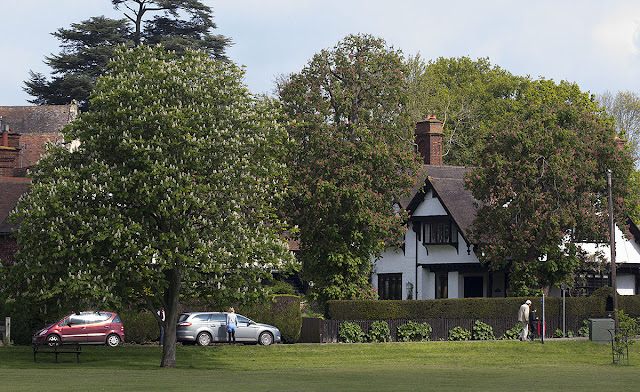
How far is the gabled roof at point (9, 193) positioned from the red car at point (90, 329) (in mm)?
11441

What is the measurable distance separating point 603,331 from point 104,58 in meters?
40.4

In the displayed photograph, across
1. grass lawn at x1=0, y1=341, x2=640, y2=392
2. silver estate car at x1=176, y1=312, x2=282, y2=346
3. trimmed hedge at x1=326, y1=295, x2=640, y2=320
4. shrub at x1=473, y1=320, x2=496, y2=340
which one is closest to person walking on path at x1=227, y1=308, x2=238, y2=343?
silver estate car at x1=176, y1=312, x2=282, y2=346

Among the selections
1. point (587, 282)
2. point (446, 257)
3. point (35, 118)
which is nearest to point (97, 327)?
point (446, 257)

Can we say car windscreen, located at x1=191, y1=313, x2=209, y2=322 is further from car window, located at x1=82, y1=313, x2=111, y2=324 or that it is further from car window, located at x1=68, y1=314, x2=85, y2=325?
car window, located at x1=68, y1=314, x2=85, y2=325

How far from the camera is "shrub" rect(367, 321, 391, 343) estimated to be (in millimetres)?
44531

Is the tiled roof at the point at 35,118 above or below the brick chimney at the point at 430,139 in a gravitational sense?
above

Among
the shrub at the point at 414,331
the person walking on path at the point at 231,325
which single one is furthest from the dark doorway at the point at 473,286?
the person walking on path at the point at 231,325

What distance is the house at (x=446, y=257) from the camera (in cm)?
5500

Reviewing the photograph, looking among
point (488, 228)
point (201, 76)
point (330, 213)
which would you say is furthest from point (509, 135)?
point (201, 76)

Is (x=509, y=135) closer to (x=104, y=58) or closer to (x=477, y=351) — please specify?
(x=477, y=351)

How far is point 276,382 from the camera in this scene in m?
25.8

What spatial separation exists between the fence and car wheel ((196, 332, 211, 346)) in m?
4.83

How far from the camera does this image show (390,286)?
5922 cm

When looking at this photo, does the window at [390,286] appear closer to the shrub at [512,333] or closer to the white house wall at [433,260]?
the white house wall at [433,260]
